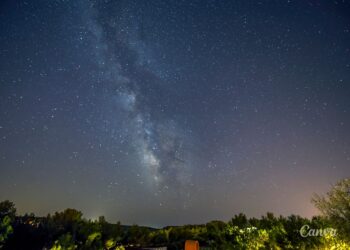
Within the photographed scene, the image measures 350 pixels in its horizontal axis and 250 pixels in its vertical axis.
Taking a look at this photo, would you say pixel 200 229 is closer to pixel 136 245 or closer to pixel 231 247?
pixel 231 247

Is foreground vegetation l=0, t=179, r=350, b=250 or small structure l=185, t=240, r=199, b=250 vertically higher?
foreground vegetation l=0, t=179, r=350, b=250

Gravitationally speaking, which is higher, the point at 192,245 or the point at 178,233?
the point at 178,233

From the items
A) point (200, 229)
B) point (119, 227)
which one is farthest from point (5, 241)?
point (200, 229)

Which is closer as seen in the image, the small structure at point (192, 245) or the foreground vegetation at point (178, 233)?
the small structure at point (192, 245)

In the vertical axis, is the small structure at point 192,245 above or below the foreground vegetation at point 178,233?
below

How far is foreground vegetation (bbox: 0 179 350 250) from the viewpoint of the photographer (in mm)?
10250

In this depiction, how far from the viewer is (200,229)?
1753cm

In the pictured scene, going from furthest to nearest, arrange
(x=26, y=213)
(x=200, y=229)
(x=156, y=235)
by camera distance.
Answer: (x=200, y=229) < (x=156, y=235) < (x=26, y=213)

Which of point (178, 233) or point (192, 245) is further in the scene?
point (178, 233)

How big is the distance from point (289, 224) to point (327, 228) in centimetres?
258

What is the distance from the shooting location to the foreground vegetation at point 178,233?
10250 millimetres

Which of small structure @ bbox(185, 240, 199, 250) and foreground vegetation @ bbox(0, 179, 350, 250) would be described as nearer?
small structure @ bbox(185, 240, 199, 250)

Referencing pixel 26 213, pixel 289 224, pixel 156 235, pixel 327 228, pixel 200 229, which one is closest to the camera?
pixel 26 213

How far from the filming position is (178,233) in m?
16.9
